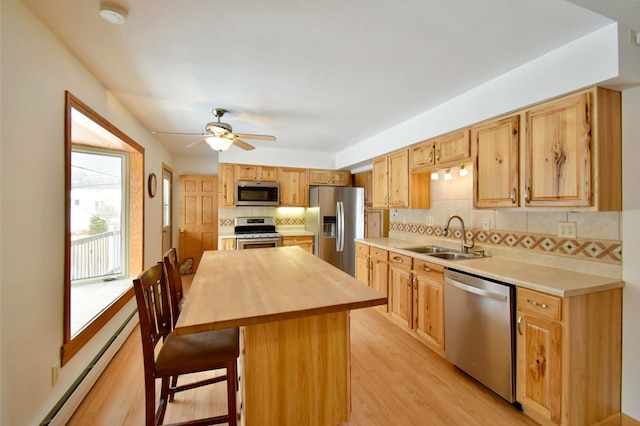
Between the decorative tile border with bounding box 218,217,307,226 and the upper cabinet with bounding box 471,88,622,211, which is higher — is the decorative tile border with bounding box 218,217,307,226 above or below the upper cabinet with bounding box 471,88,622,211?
below

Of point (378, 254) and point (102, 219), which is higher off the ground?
point (102, 219)

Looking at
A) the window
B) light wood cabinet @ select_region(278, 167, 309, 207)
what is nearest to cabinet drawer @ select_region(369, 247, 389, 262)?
light wood cabinet @ select_region(278, 167, 309, 207)

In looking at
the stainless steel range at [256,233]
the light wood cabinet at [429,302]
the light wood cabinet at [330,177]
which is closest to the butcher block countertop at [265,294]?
the light wood cabinet at [429,302]

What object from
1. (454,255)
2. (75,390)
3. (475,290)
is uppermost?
(454,255)

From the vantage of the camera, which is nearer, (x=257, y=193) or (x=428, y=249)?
(x=428, y=249)

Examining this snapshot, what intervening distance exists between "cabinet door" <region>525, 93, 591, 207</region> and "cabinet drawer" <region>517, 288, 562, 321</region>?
622 millimetres

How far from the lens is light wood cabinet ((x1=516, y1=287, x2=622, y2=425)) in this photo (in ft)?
5.05

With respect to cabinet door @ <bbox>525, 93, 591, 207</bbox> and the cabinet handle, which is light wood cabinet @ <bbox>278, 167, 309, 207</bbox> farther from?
the cabinet handle

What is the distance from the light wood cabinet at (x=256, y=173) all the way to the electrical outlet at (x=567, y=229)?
400cm

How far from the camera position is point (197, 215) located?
5.50 m

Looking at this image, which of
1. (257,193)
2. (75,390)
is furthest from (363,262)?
(75,390)

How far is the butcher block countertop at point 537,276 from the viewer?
1.57 metres

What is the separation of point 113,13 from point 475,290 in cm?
285

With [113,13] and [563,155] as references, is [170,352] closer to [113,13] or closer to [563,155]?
[113,13]
